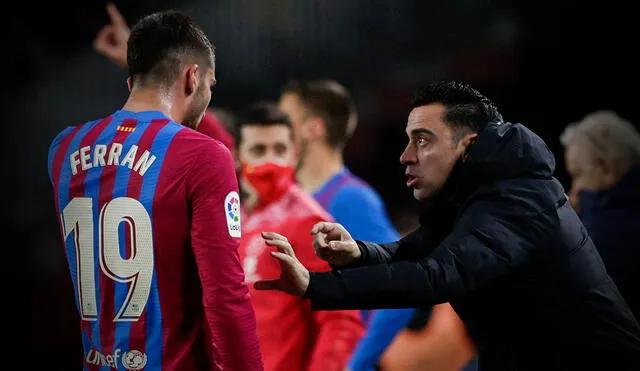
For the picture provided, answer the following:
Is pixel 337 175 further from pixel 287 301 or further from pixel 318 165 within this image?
pixel 287 301

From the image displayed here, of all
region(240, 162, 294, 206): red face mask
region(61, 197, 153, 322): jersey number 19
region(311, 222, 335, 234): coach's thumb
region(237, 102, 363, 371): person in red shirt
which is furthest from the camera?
region(240, 162, 294, 206): red face mask

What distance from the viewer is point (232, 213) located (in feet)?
4.91

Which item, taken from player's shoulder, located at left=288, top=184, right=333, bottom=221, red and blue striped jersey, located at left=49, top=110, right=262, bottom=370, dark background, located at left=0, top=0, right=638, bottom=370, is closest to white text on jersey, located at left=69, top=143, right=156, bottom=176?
red and blue striped jersey, located at left=49, top=110, right=262, bottom=370

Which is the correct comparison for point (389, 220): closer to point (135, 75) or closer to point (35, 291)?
point (35, 291)

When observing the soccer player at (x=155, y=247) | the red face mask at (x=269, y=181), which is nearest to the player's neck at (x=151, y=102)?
the soccer player at (x=155, y=247)

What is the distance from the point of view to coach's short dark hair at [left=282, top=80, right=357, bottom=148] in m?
3.90

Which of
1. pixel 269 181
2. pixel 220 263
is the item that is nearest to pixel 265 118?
pixel 269 181

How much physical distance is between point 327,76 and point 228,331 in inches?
111

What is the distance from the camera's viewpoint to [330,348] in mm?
2320

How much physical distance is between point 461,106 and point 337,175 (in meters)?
2.01

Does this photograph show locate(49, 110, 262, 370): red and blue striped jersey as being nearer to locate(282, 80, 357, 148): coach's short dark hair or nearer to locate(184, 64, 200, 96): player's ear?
locate(184, 64, 200, 96): player's ear

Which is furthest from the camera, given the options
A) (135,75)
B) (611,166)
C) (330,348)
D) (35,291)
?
(35,291)

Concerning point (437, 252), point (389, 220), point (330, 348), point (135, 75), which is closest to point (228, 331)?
point (437, 252)

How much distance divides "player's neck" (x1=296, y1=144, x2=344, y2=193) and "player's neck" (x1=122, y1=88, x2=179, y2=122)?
2.11 m
